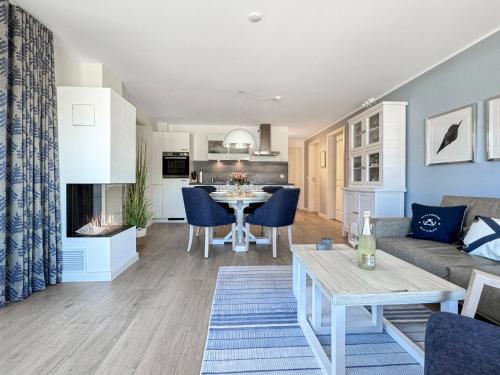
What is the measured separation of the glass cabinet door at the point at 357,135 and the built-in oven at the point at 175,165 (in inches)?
142

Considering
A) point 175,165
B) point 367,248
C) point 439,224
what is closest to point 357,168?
point 439,224

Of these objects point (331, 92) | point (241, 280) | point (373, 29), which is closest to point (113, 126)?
point (241, 280)

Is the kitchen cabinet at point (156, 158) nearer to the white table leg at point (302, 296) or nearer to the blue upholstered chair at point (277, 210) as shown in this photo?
the blue upholstered chair at point (277, 210)

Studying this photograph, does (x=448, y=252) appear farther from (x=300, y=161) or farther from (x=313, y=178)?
(x=300, y=161)

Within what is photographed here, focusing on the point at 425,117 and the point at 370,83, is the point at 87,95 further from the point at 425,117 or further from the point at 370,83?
the point at 425,117

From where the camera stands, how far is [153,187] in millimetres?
6113

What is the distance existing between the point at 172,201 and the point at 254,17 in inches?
182

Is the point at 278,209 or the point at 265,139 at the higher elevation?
the point at 265,139

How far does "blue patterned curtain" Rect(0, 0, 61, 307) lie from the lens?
6.59 ft

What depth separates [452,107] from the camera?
2.99m

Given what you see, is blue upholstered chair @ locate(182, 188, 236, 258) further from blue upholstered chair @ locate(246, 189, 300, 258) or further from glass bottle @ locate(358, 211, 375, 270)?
glass bottle @ locate(358, 211, 375, 270)

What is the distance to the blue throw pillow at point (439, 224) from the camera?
7.84 ft

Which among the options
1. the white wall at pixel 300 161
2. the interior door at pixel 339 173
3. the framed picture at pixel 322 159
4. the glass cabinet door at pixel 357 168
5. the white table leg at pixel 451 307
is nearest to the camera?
the white table leg at pixel 451 307

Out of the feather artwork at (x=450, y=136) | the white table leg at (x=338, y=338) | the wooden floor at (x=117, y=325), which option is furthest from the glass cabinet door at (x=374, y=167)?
the white table leg at (x=338, y=338)
